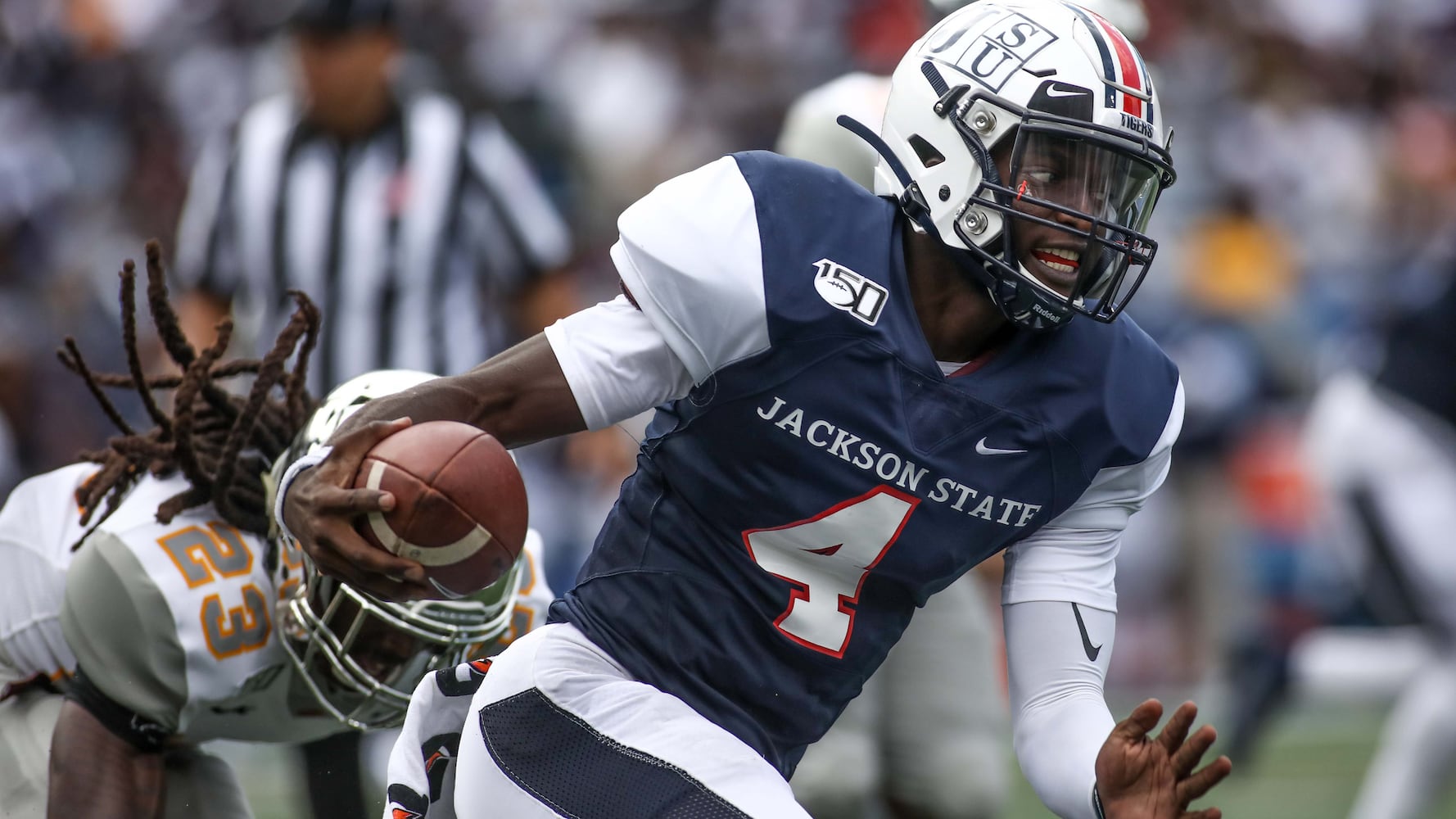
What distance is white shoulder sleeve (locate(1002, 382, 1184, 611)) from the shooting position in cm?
260

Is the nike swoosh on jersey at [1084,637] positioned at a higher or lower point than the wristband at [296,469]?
lower

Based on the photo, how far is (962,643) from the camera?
3855 mm

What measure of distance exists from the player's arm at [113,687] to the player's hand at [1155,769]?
1.39m

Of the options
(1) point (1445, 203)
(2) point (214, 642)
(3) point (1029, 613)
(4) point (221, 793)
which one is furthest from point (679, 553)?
(1) point (1445, 203)

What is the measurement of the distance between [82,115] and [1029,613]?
29.0 feet

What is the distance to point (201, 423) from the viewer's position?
308 centimetres

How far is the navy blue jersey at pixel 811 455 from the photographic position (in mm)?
2393

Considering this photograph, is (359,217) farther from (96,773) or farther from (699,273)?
(699,273)

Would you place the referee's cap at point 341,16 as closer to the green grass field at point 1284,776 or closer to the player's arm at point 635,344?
the green grass field at point 1284,776

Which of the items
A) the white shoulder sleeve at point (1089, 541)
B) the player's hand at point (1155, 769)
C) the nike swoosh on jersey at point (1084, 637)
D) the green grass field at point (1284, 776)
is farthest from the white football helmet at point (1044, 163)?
the green grass field at point (1284, 776)

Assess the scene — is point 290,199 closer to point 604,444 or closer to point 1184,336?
point 604,444

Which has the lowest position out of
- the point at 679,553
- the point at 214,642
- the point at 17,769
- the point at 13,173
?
the point at 13,173

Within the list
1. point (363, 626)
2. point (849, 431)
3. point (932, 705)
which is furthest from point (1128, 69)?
point (932, 705)

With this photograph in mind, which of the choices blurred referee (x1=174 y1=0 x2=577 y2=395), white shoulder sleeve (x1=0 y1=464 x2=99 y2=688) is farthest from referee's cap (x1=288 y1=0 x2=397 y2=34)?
white shoulder sleeve (x1=0 y1=464 x2=99 y2=688)
